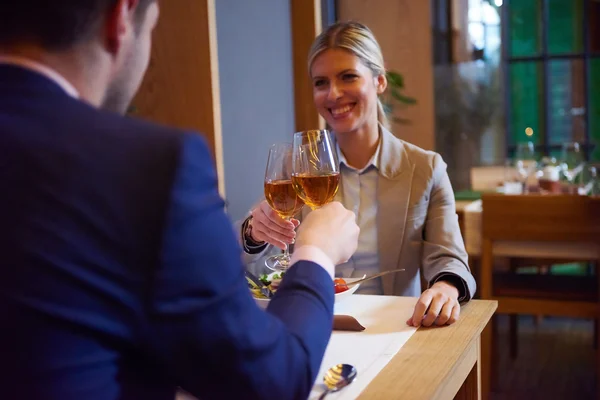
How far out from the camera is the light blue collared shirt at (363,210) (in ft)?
6.30

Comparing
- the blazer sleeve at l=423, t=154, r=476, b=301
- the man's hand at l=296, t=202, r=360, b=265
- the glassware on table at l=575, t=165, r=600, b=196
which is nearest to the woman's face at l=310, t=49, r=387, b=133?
the blazer sleeve at l=423, t=154, r=476, b=301

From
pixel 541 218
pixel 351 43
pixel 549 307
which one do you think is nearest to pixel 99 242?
pixel 351 43

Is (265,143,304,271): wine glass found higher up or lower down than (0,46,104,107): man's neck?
lower down

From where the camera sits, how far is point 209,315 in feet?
2.06

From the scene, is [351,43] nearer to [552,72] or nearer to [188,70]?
[188,70]

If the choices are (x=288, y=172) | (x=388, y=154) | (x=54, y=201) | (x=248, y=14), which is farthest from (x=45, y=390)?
(x=248, y=14)

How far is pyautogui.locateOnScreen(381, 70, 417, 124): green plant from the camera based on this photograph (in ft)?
17.8

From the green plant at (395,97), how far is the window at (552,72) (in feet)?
2.87

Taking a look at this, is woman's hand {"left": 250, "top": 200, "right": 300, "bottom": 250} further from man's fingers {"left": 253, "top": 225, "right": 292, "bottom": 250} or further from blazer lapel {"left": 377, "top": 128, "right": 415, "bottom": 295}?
blazer lapel {"left": 377, "top": 128, "right": 415, "bottom": 295}

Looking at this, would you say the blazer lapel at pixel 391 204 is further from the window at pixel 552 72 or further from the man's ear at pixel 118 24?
the window at pixel 552 72

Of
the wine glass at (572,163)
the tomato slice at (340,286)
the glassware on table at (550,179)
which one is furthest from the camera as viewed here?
the wine glass at (572,163)

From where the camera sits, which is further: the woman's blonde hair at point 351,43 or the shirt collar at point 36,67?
the woman's blonde hair at point 351,43

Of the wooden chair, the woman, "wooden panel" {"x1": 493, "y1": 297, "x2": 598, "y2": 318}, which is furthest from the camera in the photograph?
"wooden panel" {"x1": 493, "y1": 297, "x2": 598, "y2": 318}

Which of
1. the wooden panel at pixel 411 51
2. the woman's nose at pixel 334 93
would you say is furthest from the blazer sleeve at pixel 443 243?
the wooden panel at pixel 411 51
